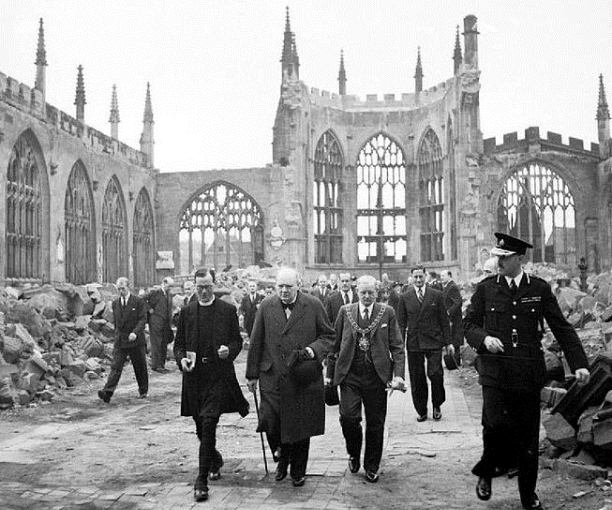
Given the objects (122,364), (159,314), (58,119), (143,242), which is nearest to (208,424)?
(122,364)

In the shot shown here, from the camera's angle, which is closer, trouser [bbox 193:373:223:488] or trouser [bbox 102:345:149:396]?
trouser [bbox 193:373:223:488]

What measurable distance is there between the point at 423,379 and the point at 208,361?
143 inches

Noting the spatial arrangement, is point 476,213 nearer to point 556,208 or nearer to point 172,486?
point 556,208

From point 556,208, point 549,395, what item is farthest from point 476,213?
point 549,395

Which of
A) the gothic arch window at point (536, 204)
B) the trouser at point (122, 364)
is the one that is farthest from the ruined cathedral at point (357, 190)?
the trouser at point (122, 364)

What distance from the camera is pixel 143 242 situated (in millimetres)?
34094

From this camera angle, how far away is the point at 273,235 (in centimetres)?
3394

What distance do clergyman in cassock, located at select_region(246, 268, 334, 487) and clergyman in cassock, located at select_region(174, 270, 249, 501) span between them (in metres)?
0.20

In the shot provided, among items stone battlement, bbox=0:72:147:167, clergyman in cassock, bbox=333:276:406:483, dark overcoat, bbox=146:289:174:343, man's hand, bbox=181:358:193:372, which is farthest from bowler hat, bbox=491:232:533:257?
stone battlement, bbox=0:72:147:167

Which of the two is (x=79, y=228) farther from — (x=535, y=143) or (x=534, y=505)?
(x=534, y=505)

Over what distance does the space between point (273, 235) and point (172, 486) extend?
91.7 feet

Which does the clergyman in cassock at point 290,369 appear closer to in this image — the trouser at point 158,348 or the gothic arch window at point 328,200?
the trouser at point 158,348

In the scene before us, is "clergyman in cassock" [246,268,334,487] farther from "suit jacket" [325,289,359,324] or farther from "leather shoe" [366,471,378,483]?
"suit jacket" [325,289,359,324]

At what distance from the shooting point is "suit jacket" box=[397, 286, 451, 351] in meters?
9.23
